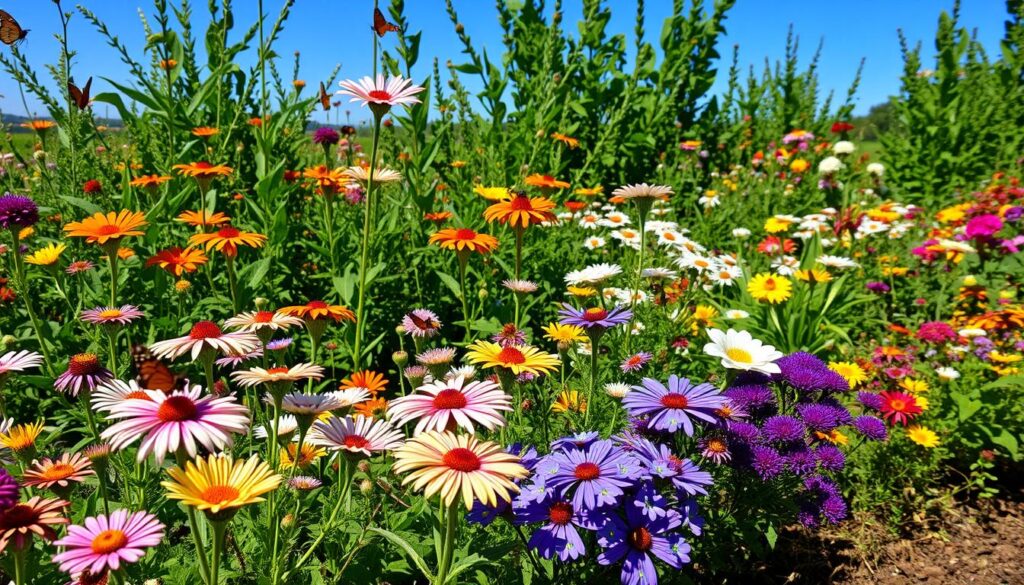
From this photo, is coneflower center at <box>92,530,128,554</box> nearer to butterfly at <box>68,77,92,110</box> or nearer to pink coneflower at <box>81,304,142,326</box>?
pink coneflower at <box>81,304,142,326</box>

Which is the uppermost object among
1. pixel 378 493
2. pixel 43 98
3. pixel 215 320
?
pixel 43 98

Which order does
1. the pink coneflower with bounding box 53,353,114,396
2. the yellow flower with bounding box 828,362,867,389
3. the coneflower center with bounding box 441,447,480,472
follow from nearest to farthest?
the coneflower center with bounding box 441,447,480,472 < the pink coneflower with bounding box 53,353,114,396 < the yellow flower with bounding box 828,362,867,389

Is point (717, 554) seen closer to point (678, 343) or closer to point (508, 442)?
point (508, 442)

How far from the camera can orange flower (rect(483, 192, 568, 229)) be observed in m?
2.08

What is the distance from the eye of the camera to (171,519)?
1.60 meters

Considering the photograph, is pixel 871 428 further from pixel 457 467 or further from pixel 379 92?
pixel 379 92

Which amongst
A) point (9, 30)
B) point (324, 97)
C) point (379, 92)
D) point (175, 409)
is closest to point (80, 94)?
point (9, 30)

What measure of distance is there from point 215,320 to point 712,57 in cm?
499

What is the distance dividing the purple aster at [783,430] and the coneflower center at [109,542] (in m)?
1.44

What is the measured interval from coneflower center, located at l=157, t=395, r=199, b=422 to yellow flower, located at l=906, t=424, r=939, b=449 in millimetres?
2534

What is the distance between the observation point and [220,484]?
0.94 meters

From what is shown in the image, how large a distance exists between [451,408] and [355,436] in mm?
238

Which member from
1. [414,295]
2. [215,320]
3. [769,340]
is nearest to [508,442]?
[414,295]

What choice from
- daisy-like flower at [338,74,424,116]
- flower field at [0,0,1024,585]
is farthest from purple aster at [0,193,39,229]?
daisy-like flower at [338,74,424,116]
